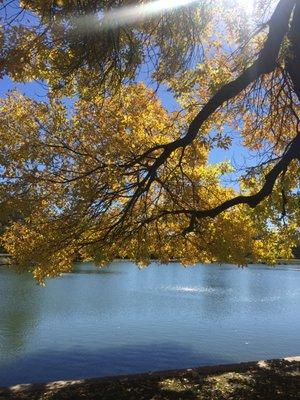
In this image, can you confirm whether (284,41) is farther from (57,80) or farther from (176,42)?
(57,80)

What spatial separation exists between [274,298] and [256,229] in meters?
31.8

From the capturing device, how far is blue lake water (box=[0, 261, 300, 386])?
59.5 feet

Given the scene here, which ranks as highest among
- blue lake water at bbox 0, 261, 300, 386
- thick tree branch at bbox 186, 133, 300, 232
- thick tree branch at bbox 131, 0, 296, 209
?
thick tree branch at bbox 131, 0, 296, 209

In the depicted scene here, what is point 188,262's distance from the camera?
1666cm

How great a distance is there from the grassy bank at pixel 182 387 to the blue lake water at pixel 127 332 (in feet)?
21.1

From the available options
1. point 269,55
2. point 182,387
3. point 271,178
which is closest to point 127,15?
point 269,55

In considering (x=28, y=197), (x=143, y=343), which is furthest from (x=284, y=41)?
(x=143, y=343)

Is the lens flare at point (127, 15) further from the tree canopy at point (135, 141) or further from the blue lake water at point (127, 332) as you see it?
the blue lake water at point (127, 332)

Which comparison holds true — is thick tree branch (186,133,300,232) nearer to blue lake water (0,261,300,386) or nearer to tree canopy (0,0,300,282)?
tree canopy (0,0,300,282)

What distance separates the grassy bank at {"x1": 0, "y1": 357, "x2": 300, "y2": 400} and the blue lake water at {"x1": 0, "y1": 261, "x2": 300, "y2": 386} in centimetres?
644

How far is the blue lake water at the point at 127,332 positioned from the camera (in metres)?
18.1

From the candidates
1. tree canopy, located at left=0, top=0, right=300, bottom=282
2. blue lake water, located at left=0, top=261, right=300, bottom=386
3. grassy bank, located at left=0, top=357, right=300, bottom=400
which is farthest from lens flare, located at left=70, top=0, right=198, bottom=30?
blue lake water, located at left=0, top=261, right=300, bottom=386

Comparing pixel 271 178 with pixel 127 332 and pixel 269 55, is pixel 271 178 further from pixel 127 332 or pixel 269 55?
pixel 127 332

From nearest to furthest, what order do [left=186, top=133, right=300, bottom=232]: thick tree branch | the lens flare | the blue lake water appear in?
A: the lens flare, [left=186, top=133, right=300, bottom=232]: thick tree branch, the blue lake water
